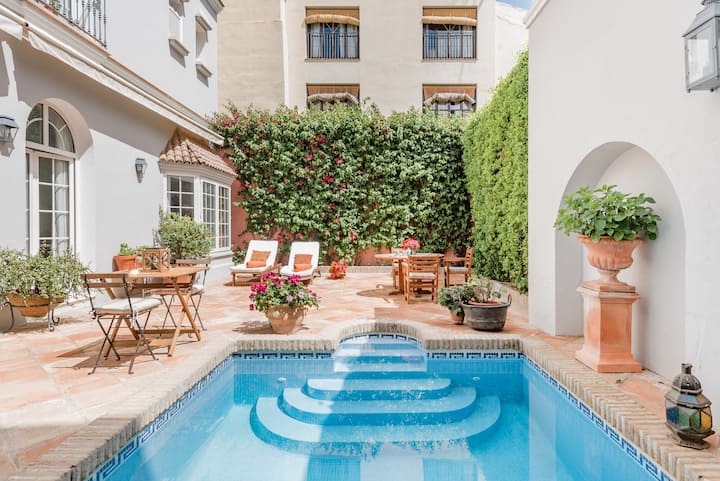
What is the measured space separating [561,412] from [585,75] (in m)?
3.24

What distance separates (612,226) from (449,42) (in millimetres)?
14817

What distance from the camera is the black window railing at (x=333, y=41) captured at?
1616cm

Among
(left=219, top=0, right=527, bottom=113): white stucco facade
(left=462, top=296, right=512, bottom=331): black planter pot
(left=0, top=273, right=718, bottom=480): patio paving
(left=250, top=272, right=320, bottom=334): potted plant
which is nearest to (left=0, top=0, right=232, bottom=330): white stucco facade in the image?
(left=0, top=273, right=718, bottom=480): patio paving

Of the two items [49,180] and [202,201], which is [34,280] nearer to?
[49,180]

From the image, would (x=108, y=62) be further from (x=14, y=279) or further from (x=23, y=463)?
(x=23, y=463)

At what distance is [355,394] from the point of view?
163 inches

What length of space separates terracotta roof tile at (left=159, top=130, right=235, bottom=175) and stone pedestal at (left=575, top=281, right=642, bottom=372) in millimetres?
8264

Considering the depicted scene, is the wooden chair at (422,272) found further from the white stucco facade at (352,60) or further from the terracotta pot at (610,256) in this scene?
the white stucco facade at (352,60)

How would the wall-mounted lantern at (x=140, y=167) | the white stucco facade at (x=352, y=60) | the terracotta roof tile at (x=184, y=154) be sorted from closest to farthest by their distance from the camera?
the wall-mounted lantern at (x=140, y=167)
the terracotta roof tile at (x=184, y=154)
the white stucco facade at (x=352, y=60)

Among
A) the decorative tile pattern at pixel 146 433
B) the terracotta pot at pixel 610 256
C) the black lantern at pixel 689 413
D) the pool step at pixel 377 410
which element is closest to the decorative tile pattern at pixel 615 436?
the black lantern at pixel 689 413

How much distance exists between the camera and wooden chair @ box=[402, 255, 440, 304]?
7492mm

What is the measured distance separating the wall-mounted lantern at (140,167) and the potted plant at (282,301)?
4.56 meters

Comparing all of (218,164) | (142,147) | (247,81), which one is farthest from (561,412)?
(247,81)

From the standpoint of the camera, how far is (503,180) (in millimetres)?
8258
